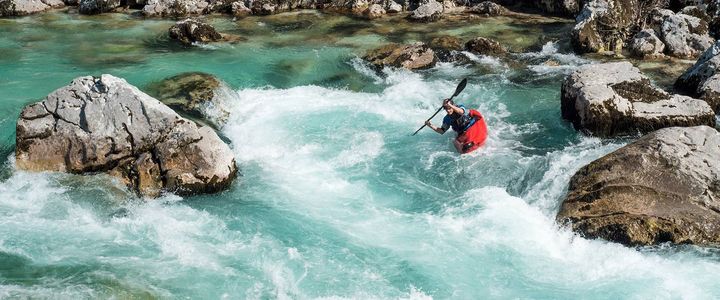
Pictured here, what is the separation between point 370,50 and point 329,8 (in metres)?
6.06

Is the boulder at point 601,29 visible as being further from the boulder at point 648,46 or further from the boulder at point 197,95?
the boulder at point 197,95

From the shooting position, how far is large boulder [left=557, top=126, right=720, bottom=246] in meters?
8.38

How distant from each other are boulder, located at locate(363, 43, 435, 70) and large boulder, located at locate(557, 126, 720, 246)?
7.25m

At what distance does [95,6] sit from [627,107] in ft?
61.6

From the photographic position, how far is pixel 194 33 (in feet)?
59.5

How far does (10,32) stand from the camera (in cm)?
1923

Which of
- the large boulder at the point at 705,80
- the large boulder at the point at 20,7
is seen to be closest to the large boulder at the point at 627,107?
the large boulder at the point at 705,80

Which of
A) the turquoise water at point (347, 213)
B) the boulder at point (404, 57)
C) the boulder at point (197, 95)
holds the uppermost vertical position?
the boulder at point (404, 57)

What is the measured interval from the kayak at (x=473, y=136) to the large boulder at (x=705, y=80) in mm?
4916

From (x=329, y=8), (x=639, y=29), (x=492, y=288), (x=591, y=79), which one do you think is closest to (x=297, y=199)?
(x=492, y=288)

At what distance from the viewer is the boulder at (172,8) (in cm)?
2194

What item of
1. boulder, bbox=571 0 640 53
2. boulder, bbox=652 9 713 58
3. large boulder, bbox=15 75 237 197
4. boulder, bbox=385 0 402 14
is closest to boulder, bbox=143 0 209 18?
boulder, bbox=385 0 402 14

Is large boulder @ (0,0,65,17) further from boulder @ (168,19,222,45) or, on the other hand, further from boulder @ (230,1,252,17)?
boulder @ (168,19,222,45)

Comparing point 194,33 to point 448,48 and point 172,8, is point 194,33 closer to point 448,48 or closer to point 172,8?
point 172,8
